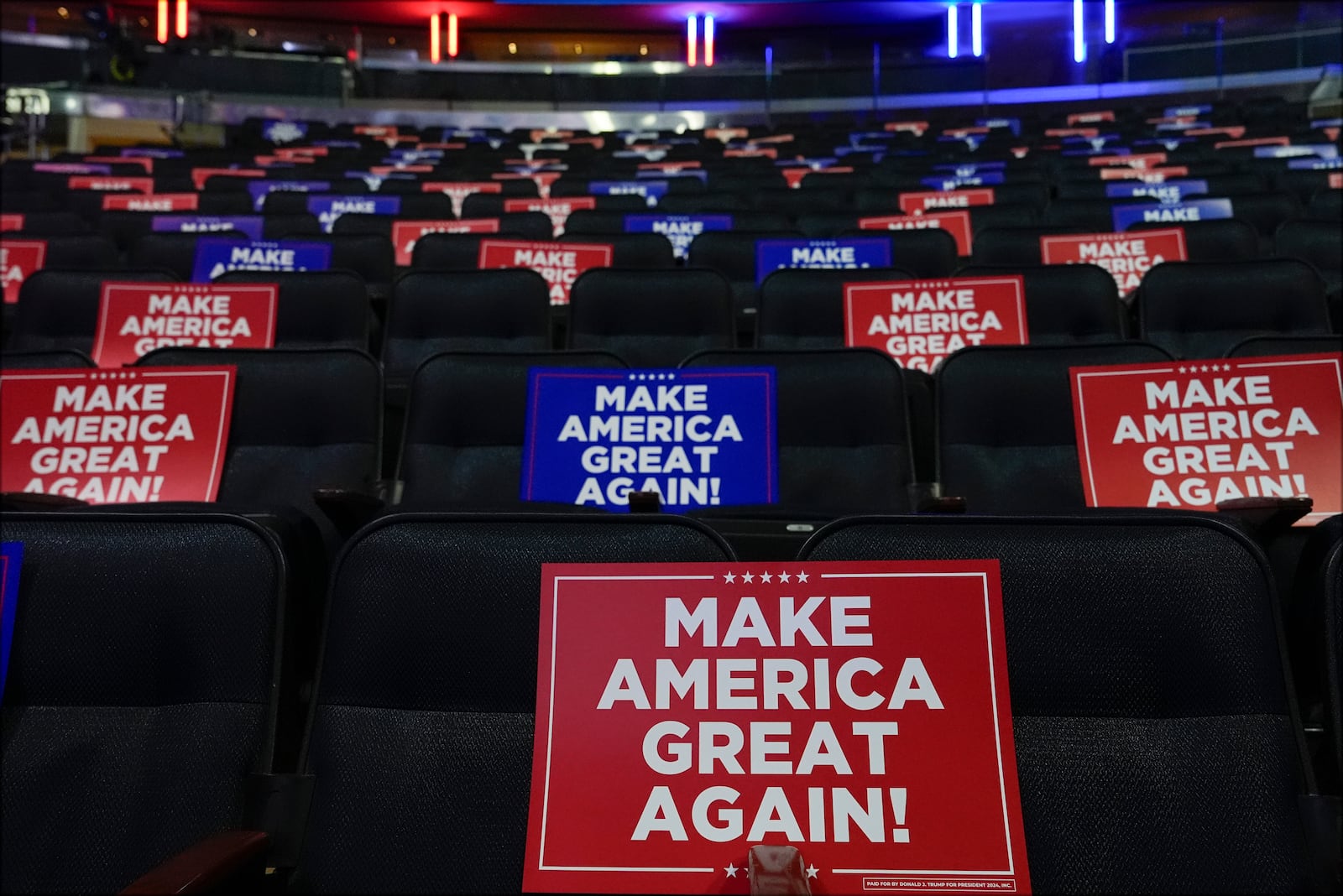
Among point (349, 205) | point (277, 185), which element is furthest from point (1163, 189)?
point (277, 185)

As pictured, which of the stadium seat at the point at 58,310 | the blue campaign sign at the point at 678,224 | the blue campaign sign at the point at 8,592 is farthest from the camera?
the blue campaign sign at the point at 678,224

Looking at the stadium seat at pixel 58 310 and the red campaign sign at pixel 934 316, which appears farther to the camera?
the stadium seat at pixel 58 310

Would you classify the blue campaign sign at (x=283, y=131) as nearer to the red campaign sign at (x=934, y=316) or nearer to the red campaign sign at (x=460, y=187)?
the red campaign sign at (x=460, y=187)

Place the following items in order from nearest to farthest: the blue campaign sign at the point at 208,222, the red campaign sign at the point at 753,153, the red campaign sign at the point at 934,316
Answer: the red campaign sign at the point at 934,316 → the blue campaign sign at the point at 208,222 → the red campaign sign at the point at 753,153

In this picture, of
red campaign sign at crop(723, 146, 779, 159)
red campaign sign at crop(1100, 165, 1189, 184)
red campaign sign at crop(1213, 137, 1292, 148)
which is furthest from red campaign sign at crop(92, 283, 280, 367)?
red campaign sign at crop(1213, 137, 1292, 148)

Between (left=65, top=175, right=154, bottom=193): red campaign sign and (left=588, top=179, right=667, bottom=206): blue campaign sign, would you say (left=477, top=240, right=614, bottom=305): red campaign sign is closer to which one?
(left=588, top=179, right=667, bottom=206): blue campaign sign

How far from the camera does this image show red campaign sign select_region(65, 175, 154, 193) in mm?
5417

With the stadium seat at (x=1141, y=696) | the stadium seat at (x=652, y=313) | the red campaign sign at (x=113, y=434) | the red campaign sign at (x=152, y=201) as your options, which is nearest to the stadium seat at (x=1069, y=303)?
the stadium seat at (x=652, y=313)

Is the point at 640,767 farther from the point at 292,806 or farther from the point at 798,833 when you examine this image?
the point at 292,806

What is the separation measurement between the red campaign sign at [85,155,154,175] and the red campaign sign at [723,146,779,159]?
4467 mm

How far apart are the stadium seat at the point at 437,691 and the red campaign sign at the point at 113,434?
0.93 metres

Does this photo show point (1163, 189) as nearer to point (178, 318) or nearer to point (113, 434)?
point (178, 318)

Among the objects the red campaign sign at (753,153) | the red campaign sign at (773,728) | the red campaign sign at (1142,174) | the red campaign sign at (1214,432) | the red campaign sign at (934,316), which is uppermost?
the red campaign sign at (753,153)

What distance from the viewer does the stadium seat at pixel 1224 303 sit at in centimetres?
209
